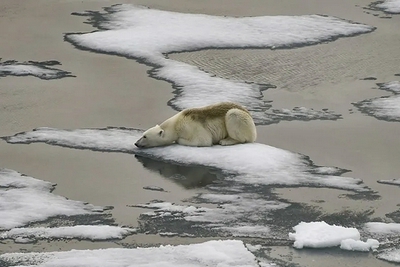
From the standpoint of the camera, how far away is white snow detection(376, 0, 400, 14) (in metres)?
19.0

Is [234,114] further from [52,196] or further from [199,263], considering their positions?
[199,263]

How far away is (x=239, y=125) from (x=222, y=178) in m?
0.97

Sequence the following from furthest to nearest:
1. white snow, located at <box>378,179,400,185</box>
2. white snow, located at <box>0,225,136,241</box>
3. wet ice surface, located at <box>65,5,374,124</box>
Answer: wet ice surface, located at <box>65,5,374,124</box> → white snow, located at <box>378,179,400,185</box> → white snow, located at <box>0,225,136,241</box>

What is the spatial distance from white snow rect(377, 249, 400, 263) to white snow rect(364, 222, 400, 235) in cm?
42

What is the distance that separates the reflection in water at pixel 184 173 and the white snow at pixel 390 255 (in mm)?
2312

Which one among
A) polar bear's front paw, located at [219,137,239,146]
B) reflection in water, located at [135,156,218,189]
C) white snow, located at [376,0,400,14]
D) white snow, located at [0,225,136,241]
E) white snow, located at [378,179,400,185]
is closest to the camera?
white snow, located at [0,225,136,241]

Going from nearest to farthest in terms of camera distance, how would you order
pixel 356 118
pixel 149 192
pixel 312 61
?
pixel 149 192, pixel 356 118, pixel 312 61

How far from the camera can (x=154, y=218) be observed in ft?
30.5

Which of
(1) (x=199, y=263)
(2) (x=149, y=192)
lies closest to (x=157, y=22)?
(2) (x=149, y=192)

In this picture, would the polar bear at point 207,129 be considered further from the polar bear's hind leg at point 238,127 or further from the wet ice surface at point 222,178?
the wet ice surface at point 222,178

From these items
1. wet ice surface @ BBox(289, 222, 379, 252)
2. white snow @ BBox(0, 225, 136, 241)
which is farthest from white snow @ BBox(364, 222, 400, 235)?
white snow @ BBox(0, 225, 136, 241)

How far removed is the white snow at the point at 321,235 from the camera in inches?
343

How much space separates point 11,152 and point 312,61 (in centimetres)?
604

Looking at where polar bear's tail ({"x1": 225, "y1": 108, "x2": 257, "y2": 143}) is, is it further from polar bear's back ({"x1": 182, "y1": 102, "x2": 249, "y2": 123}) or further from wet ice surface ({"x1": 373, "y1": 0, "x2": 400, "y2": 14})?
wet ice surface ({"x1": 373, "y1": 0, "x2": 400, "y2": 14})
